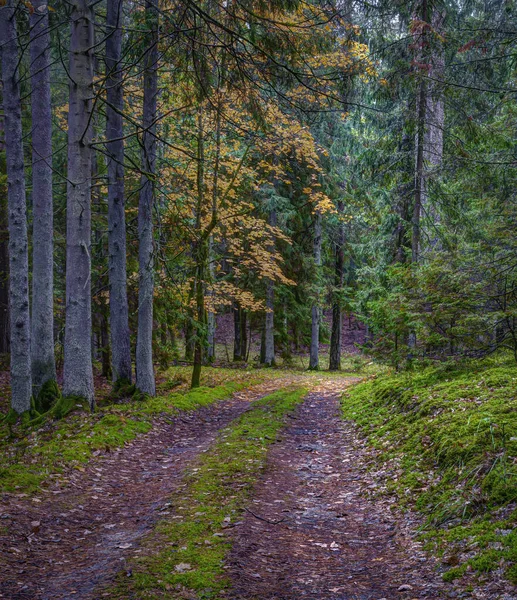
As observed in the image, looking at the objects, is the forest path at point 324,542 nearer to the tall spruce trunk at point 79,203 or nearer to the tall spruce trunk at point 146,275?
the tall spruce trunk at point 79,203

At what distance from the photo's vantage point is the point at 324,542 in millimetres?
4859

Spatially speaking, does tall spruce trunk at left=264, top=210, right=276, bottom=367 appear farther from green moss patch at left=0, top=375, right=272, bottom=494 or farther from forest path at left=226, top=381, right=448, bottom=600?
forest path at left=226, top=381, right=448, bottom=600

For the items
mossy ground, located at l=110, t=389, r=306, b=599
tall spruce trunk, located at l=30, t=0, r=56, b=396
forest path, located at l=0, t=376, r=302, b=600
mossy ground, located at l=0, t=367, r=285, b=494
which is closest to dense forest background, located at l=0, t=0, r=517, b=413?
tall spruce trunk, located at l=30, t=0, r=56, b=396

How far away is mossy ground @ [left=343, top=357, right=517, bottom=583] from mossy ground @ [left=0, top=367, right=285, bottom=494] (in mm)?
4317

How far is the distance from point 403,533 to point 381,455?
2400 mm

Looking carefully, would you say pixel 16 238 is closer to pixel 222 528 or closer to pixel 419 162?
pixel 222 528

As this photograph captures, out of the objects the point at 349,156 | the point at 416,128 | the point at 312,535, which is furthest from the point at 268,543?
the point at 349,156

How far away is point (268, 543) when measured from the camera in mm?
4664

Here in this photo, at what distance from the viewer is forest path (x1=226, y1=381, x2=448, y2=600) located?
3.85m

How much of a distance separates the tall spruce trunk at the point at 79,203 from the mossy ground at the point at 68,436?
0.60 meters

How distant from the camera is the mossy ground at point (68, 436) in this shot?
20.8ft

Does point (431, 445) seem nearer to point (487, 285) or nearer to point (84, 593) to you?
point (487, 285)

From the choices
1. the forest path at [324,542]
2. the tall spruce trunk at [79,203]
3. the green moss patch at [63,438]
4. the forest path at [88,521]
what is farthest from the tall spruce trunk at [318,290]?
the forest path at [324,542]

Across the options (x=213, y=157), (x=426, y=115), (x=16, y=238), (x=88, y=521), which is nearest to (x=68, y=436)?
(x=88, y=521)
